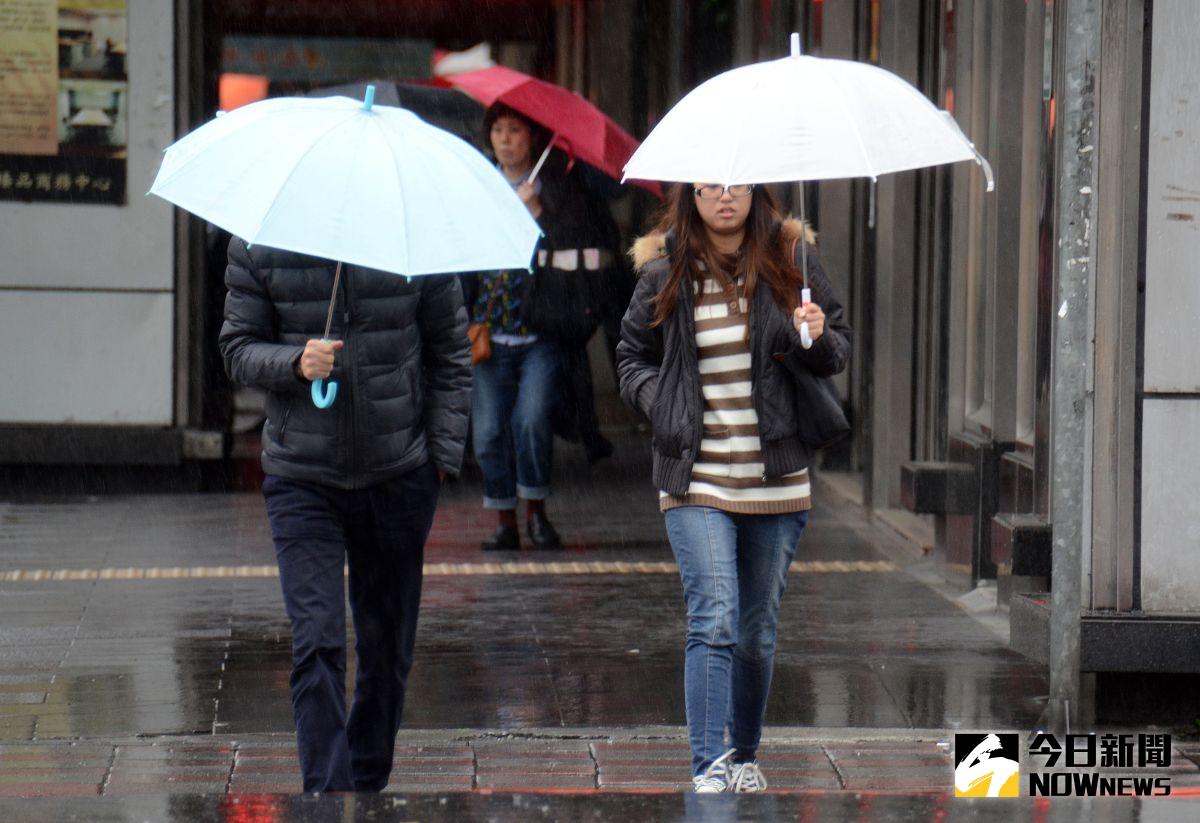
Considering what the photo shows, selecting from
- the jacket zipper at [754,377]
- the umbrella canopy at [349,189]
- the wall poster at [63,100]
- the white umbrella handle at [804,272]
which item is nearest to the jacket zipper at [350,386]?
the umbrella canopy at [349,189]

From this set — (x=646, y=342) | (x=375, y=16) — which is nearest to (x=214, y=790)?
(x=646, y=342)

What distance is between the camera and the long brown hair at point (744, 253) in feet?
16.4

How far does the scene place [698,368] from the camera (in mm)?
5000

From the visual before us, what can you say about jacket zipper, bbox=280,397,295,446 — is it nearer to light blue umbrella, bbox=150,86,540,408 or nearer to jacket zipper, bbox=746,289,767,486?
light blue umbrella, bbox=150,86,540,408

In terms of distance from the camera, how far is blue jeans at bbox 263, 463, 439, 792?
4734 mm

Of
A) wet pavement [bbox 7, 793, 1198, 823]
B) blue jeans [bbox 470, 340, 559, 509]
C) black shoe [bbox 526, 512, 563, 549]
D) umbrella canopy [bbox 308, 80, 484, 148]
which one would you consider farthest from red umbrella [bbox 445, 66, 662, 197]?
wet pavement [bbox 7, 793, 1198, 823]

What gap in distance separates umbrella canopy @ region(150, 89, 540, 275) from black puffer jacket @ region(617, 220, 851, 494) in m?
0.40

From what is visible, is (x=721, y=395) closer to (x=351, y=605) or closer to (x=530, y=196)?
(x=351, y=605)

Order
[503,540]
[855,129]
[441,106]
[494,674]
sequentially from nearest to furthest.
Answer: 1. [855,129]
2. [494,674]
3. [503,540]
4. [441,106]

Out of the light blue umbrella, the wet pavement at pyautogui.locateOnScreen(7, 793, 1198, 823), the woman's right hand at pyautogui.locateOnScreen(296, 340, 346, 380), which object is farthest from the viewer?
the woman's right hand at pyautogui.locateOnScreen(296, 340, 346, 380)

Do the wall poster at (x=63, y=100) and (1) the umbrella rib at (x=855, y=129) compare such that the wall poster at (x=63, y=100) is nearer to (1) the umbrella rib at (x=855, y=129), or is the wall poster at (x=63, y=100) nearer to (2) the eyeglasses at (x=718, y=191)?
(2) the eyeglasses at (x=718, y=191)

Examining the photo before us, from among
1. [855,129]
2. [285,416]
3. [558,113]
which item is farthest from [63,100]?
[855,129]

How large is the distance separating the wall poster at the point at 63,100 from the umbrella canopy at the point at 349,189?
619 centimetres

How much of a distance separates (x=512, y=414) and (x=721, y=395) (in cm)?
415
